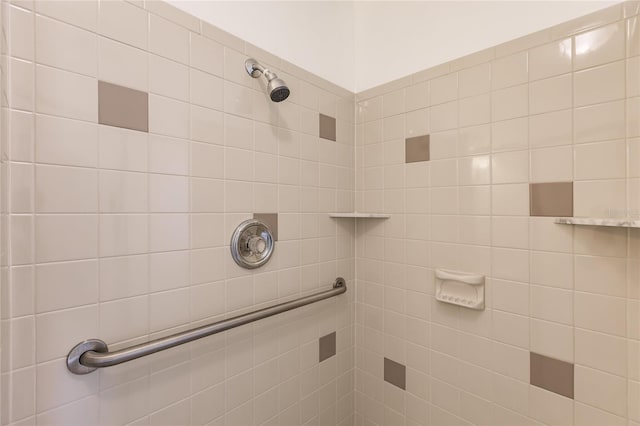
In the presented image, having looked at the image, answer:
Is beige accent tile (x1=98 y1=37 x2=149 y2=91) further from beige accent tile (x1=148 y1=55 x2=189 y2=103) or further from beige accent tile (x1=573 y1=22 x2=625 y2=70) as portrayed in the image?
beige accent tile (x1=573 y1=22 x2=625 y2=70)

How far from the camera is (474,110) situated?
972mm

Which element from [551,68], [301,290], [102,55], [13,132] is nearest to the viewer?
[13,132]

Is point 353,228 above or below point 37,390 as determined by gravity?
above

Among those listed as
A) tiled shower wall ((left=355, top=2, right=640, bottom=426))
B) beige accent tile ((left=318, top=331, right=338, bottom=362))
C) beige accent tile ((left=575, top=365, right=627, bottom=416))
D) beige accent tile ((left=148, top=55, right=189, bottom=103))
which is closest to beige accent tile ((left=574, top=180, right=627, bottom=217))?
tiled shower wall ((left=355, top=2, right=640, bottom=426))

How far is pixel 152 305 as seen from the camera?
74 centimetres

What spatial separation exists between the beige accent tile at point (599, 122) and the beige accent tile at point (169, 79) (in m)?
1.08

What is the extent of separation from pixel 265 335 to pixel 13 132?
830 mm

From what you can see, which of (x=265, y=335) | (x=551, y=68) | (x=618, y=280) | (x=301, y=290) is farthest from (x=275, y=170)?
(x=618, y=280)

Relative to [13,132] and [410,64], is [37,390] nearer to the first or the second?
[13,132]

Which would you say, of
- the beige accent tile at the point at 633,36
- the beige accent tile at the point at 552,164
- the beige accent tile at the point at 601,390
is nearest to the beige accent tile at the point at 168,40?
the beige accent tile at the point at 552,164

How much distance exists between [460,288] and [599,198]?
1.51 ft

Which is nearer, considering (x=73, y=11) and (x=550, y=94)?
A: (x=73, y=11)

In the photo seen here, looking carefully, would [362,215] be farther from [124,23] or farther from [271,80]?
[124,23]

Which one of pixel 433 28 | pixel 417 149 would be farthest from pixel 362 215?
pixel 433 28
